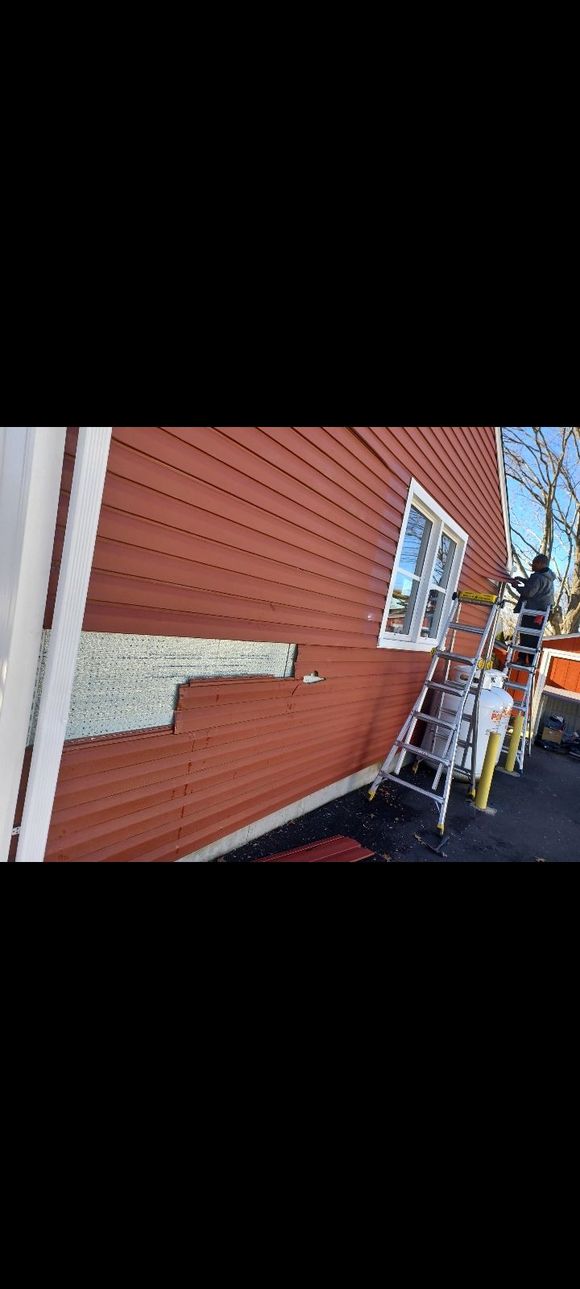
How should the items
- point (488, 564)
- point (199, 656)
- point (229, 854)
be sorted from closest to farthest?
point (199, 656)
point (229, 854)
point (488, 564)

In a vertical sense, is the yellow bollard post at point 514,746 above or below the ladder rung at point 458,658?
below

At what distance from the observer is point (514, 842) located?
4.22 meters

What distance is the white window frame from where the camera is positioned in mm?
4410

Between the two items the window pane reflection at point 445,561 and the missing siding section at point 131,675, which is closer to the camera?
the missing siding section at point 131,675

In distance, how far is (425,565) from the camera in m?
5.14

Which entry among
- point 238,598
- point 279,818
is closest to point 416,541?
point 238,598

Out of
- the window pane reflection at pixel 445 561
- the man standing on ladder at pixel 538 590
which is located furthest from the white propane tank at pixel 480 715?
the man standing on ladder at pixel 538 590

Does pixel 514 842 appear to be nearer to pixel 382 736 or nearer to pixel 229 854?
pixel 382 736

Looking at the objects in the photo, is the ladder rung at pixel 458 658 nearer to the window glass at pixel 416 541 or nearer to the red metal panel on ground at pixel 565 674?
the window glass at pixel 416 541

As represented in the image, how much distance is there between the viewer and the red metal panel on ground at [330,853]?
125 inches

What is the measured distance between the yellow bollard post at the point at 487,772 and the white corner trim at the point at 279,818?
1116mm
